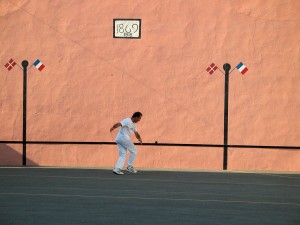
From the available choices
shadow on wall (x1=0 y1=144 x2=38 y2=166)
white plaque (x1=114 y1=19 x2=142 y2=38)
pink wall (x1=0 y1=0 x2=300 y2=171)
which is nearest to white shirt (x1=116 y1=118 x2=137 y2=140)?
pink wall (x1=0 y1=0 x2=300 y2=171)

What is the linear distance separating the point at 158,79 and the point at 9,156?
4413mm

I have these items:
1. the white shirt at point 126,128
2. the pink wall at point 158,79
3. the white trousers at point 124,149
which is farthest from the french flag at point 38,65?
the white trousers at point 124,149

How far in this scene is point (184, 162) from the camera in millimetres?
25766

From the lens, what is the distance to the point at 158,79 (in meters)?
25.9

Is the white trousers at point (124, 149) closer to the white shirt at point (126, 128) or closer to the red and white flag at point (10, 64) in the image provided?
the white shirt at point (126, 128)

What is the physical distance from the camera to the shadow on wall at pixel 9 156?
26.0 metres

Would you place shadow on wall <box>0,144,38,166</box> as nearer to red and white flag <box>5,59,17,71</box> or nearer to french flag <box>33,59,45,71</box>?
red and white flag <box>5,59,17,71</box>

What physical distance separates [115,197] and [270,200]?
2.79m

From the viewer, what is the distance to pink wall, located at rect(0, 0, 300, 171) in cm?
2555

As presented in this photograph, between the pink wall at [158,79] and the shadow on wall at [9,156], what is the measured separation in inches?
1.6

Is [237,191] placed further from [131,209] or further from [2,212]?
[2,212]

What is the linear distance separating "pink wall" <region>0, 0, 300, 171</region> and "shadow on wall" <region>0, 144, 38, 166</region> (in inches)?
1.6

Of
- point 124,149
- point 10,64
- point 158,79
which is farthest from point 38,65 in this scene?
point 124,149

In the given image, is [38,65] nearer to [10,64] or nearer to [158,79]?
[10,64]
